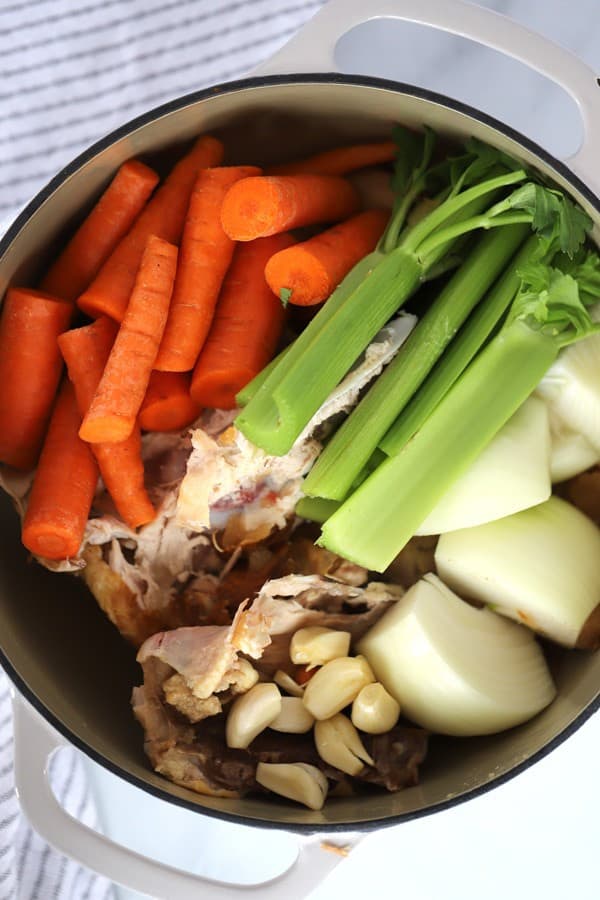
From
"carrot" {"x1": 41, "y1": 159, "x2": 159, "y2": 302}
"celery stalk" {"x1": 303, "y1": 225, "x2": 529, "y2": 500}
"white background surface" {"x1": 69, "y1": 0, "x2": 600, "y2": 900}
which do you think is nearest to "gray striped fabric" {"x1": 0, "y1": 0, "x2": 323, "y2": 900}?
"white background surface" {"x1": 69, "y1": 0, "x2": 600, "y2": 900}

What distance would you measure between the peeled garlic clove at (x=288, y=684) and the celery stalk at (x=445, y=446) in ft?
0.53

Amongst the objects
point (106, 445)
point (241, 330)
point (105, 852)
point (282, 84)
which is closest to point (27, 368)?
point (106, 445)

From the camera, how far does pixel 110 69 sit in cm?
117

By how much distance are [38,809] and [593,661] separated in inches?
22.1

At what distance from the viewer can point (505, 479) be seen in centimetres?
93

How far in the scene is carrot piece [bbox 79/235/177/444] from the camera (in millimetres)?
941

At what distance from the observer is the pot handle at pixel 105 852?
90 centimetres

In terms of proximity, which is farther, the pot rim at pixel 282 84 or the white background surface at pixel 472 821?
the white background surface at pixel 472 821

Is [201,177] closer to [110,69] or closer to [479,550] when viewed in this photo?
[110,69]

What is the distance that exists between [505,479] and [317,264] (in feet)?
0.94

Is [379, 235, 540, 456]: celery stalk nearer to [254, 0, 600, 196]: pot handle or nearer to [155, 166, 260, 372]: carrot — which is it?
[254, 0, 600, 196]: pot handle

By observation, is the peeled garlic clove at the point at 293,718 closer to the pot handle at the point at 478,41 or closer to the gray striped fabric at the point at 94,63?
the gray striped fabric at the point at 94,63

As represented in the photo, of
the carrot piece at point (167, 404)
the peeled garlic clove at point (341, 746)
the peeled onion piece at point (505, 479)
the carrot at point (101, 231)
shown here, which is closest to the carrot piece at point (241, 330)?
the carrot piece at point (167, 404)

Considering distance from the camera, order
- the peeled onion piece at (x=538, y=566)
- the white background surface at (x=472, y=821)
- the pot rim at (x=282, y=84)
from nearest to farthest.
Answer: the pot rim at (x=282, y=84), the peeled onion piece at (x=538, y=566), the white background surface at (x=472, y=821)
